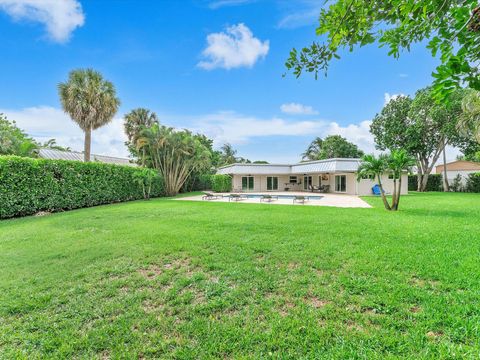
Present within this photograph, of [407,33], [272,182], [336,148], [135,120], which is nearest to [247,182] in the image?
[272,182]

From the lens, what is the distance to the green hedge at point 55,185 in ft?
35.6

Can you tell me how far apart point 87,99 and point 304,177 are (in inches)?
1044

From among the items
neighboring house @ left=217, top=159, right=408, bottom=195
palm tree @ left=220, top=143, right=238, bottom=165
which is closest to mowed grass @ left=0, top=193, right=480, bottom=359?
neighboring house @ left=217, top=159, right=408, bottom=195

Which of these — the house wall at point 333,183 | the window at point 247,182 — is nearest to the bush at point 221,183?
the house wall at point 333,183

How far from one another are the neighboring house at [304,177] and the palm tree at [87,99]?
16026 millimetres

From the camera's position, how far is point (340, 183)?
26953 millimetres

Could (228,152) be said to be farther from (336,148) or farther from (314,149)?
(336,148)

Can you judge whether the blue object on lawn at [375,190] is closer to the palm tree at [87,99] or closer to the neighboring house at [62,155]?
the palm tree at [87,99]

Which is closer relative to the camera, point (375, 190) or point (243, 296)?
point (243, 296)

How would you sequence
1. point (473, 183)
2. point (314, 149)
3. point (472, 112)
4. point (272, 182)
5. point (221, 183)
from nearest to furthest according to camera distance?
point (472, 112), point (473, 183), point (221, 183), point (272, 182), point (314, 149)

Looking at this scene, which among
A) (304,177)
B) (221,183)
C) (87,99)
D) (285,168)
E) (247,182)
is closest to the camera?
(87,99)

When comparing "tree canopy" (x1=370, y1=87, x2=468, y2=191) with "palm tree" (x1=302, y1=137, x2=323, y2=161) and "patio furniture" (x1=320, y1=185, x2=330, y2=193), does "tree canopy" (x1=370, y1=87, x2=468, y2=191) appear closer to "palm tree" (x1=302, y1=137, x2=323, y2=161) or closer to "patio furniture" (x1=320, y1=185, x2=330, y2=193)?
"patio furniture" (x1=320, y1=185, x2=330, y2=193)

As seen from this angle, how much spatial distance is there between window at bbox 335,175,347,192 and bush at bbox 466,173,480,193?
15452 mm

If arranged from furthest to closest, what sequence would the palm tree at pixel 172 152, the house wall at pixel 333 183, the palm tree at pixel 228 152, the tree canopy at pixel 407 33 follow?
the palm tree at pixel 228 152 < the house wall at pixel 333 183 < the palm tree at pixel 172 152 < the tree canopy at pixel 407 33
